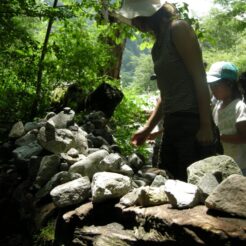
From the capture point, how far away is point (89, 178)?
3270 mm

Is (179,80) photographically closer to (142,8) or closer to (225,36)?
(142,8)

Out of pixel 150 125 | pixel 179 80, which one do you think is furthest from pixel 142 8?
pixel 150 125

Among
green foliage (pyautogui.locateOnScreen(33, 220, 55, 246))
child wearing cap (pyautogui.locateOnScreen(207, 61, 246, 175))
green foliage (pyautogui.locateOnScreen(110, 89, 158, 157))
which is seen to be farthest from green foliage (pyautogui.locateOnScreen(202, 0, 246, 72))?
green foliage (pyautogui.locateOnScreen(33, 220, 55, 246))

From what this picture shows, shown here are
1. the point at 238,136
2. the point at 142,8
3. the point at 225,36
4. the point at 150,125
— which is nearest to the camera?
the point at 142,8

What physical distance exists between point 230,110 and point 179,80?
776 mm

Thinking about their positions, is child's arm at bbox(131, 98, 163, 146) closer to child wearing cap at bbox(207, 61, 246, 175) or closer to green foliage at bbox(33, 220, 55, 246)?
child wearing cap at bbox(207, 61, 246, 175)

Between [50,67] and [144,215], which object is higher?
[50,67]

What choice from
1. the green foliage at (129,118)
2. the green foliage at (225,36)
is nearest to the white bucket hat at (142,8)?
the green foliage at (129,118)

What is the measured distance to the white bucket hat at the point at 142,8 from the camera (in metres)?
2.78

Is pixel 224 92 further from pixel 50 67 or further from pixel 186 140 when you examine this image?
pixel 50 67

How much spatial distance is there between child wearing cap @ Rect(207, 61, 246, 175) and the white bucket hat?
86 cm

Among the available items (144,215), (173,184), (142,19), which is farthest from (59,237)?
(142,19)

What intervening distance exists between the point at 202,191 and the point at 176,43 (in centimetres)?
109

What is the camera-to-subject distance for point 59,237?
2.76m
